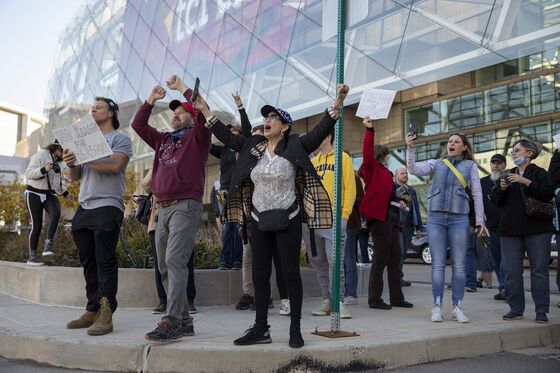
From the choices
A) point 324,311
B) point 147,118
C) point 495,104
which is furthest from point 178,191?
point 495,104

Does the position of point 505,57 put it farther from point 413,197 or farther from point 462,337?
point 462,337

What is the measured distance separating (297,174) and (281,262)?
0.67 m

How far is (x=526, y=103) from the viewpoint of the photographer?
17953mm

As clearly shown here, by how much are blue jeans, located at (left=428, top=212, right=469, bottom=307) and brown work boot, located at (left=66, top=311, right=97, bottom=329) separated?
315 cm

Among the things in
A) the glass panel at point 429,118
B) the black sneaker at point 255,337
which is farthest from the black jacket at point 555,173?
the glass panel at point 429,118

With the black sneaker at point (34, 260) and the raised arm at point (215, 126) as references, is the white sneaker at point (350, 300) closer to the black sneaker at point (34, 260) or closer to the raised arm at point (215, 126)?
the raised arm at point (215, 126)

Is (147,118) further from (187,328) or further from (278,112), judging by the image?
(187,328)

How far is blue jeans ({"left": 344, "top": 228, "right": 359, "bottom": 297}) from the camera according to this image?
6488 millimetres

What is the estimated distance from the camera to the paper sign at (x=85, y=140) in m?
4.27

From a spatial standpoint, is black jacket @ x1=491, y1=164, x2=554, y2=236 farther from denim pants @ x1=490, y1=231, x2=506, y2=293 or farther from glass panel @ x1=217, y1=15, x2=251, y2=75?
glass panel @ x1=217, y1=15, x2=251, y2=75

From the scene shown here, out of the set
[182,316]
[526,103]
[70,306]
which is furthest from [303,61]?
Answer: [182,316]

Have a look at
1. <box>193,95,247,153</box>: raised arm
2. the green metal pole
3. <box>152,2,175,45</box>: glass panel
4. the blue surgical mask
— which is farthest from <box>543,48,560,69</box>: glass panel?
<box>152,2,175,45</box>: glass panel

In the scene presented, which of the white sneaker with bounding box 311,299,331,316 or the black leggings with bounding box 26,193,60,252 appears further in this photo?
the black leggings with bounding box 26,193,60,252

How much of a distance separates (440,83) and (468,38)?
26.1 ft
